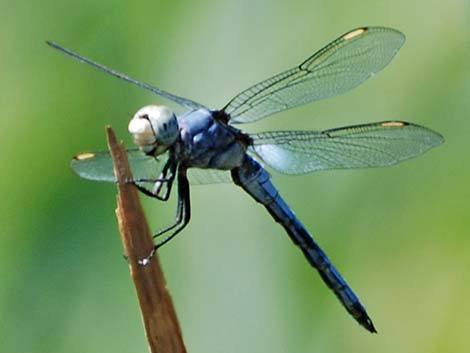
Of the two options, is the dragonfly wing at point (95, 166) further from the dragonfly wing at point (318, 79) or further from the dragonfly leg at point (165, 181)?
the dragonfly wing at point (318, 79)

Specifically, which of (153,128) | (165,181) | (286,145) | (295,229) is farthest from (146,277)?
(286,145)

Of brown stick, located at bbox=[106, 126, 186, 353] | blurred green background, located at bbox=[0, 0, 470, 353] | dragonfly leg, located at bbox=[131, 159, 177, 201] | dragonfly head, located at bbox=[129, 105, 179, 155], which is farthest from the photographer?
blurred green background, located at bbox=[0, 0, 470, 353]

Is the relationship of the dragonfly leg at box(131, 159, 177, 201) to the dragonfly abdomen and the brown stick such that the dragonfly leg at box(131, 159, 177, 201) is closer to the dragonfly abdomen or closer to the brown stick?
Answer: the dragonfly abdomen

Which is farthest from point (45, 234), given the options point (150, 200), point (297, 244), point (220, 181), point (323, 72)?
point (323, 72)

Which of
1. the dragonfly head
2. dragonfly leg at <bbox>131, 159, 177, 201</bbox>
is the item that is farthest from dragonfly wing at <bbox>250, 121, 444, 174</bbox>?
the dragonfly head

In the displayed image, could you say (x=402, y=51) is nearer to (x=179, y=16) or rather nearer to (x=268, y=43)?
(x=268, y=43)

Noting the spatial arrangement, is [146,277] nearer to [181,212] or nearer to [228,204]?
[181,212]

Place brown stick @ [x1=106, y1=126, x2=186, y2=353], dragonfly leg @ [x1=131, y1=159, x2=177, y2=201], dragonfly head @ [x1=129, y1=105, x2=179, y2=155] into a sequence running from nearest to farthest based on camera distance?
brown stick @ [x1=106, y1=126, x2=186, y2=353] < dragonfly head @ [x1=129, y1=105, x2=179, y2=155] < dragonfly leg @ [x1=131, y1=159, x2=177, y2=201]
